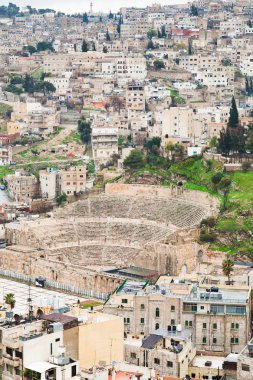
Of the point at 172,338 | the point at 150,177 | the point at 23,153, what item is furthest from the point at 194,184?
the point at 172,338

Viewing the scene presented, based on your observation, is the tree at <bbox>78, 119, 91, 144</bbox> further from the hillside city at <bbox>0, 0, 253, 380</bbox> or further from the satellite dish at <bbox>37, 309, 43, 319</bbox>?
the satellite dish at <bbox>37, 309, 43, 319</bbox>

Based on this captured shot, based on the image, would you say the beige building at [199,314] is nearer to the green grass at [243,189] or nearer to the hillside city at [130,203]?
the hillside city at [130,203]

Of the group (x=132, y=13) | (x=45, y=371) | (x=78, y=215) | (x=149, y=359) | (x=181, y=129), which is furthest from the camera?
(x=132, y=13)

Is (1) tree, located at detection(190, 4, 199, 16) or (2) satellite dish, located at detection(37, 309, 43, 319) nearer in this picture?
(2) satellite dish, located at detection(37, 309, 43, 319)

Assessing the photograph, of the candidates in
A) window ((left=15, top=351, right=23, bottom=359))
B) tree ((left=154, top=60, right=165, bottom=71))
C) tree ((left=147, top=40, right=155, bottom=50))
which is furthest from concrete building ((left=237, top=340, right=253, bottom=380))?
tree ((left=147, top=40, right=155, bottom=50))

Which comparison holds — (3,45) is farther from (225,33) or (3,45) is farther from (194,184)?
(194,184)

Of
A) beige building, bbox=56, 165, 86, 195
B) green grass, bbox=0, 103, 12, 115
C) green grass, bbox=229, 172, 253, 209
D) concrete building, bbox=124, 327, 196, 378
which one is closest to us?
concrete building, bbox=124, 327, 196, 378
